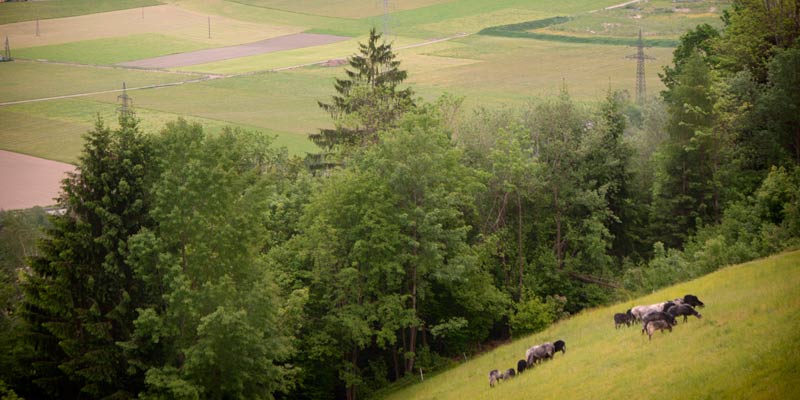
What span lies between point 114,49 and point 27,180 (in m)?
87.9

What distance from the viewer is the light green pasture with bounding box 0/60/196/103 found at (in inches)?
5748

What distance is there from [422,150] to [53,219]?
2035 cm

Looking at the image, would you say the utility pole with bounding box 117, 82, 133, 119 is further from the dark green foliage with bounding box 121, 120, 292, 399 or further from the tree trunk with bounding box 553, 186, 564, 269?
the tree trunk with bounding box 553, 186, 564, 269

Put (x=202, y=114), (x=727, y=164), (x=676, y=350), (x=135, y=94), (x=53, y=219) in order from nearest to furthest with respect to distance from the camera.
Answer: (x=676, y=350) → (x=53, y=219) → (x=727, y=164) → (x=202, y=114) → (x=135, y=94)

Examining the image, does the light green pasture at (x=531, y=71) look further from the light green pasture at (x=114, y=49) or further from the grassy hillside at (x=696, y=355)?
the grassy hillside at (x=696, y=355)

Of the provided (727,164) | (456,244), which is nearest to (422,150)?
(456,244)

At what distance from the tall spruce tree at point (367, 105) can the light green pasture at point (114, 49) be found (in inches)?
4515

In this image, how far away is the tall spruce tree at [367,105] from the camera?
63562mm

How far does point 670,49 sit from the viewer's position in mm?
159500

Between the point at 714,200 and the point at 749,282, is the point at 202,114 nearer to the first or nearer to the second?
the point at 714,200

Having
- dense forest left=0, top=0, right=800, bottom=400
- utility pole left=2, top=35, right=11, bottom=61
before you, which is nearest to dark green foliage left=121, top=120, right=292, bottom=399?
dense forest left=0, top=0, right=800, bottom=400

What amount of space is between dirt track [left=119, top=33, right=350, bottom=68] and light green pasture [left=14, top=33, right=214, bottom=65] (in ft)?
13.2

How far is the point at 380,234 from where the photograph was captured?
45844 millimetres

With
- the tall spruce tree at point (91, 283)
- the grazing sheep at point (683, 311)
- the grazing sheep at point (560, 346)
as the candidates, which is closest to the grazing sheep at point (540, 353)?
the grazing sheep at point (560, 346)
